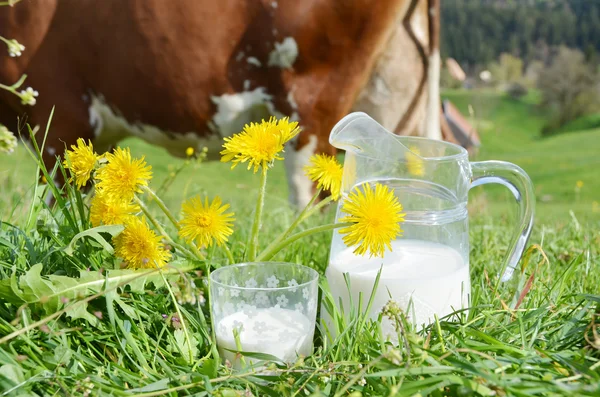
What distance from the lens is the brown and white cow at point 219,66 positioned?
1835 millimetres

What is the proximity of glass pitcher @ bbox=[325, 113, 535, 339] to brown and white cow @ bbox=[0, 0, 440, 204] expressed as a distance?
100cm

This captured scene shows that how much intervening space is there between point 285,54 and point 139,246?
119cm

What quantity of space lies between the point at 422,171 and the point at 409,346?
0.29 metres

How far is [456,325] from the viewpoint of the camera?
0.75m

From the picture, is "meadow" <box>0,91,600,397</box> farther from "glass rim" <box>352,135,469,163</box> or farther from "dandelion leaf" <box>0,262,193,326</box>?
"glass rim" <box>352,135,469,163</box>

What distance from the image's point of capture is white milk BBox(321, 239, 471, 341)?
2.50 feet

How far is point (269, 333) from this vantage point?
72 cm

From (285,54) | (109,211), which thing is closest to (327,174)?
(109,211)

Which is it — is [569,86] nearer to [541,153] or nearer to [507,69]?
[507,69]

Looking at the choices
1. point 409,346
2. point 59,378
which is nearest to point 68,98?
point 59,378

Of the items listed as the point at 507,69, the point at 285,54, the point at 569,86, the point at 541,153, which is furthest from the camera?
the point at 507,69

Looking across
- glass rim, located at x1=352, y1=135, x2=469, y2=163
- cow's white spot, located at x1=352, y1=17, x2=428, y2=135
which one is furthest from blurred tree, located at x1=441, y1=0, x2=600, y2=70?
glass rim, located at x1=352, y1=135, x2=469, y2=163

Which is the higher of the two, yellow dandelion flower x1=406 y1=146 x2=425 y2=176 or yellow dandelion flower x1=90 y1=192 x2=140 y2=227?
yellow dandelion flower x1=406 y1=146 x2=425 y2=176

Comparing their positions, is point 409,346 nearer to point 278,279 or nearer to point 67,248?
Result: point 278,279
